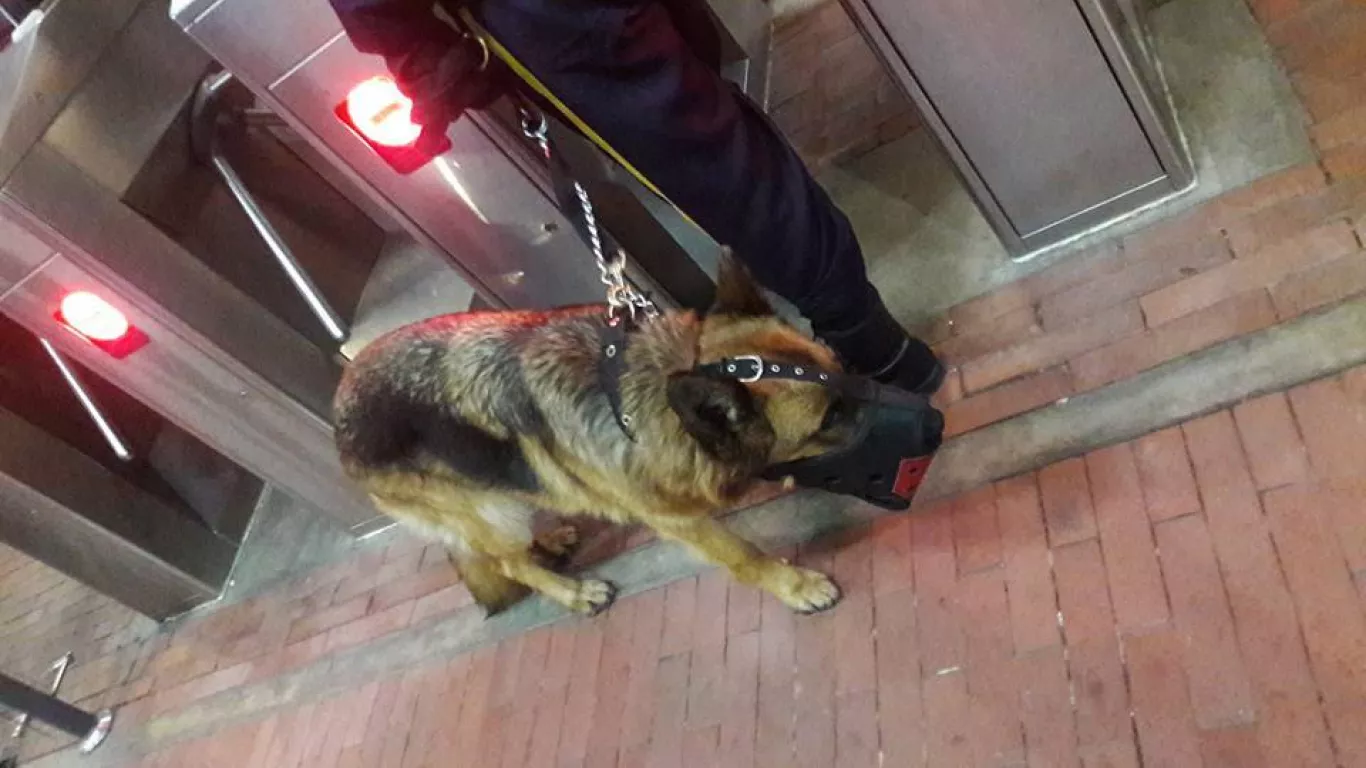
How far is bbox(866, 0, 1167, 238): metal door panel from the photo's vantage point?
2.85m

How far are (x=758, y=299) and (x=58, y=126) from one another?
8.03 feet

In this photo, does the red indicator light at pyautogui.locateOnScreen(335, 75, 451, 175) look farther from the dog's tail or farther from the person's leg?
the dog's tail

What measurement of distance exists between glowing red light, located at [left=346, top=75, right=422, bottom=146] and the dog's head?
1.13 meters

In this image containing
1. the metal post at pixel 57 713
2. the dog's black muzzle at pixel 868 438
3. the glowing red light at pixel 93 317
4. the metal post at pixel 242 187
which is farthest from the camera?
the metal post at pixel 57 713

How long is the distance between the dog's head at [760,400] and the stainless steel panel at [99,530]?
3.39 m

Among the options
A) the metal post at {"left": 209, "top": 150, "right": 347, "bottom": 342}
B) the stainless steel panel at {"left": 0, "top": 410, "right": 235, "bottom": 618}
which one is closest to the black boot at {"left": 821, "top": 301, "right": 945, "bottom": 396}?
the metal post at {"left": 209, "top": 150, "right": 347, "bottom": 342}

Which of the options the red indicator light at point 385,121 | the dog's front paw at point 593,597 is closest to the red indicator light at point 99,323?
the red indicator light at point 385,121

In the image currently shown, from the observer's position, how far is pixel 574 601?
3.55 meters

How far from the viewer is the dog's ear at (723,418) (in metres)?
2.37

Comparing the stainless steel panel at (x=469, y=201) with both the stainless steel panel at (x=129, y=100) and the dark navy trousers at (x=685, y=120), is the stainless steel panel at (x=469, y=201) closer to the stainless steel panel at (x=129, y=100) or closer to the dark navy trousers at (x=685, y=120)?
the dark navy trousers at (x=685, y=120)

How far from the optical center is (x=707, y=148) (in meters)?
2.59

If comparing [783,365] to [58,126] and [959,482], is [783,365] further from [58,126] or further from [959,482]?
[58,126]

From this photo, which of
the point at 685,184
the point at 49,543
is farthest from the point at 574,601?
the point at 49,543

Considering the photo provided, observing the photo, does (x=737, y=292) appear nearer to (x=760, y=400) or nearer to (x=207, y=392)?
(x=760, y=400)
